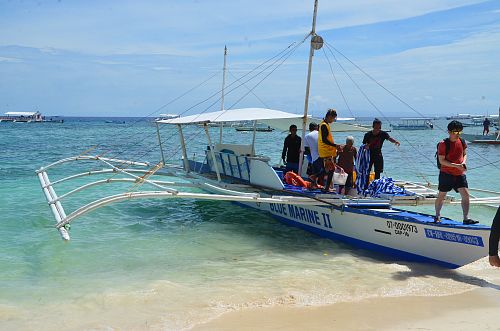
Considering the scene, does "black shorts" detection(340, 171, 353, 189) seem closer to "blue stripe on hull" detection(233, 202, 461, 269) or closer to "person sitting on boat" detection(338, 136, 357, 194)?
"person sitting on boat" detection(338, 136, 357, 194)

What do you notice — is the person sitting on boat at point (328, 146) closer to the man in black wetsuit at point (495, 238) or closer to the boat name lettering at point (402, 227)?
the boat name lettering at point (402, 227)

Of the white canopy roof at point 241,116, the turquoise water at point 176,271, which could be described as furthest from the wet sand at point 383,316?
the white canopy roof at point 241,116

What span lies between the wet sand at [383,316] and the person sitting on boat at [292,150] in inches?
217

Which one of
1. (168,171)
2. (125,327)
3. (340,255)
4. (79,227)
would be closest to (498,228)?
(125,327)

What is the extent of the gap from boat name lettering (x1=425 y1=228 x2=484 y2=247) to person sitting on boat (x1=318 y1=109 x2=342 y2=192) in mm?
2192

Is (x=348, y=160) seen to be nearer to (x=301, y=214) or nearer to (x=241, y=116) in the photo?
(x=301, y=214)

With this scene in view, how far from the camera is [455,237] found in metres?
7.82

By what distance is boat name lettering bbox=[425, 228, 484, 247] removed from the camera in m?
7.55

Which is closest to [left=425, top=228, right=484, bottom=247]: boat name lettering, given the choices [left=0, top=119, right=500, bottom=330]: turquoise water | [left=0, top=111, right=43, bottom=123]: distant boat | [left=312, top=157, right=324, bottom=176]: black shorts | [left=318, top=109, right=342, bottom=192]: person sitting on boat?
[left=0, top=119, right=500, bottom=330]: turquoise water

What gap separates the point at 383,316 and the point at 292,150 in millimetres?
6116

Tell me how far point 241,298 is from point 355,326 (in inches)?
67.7

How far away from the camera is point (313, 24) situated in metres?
10.5

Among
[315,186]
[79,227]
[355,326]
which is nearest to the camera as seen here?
[355,326]

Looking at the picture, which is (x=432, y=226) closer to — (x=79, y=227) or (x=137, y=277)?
(x=137, y=277)
